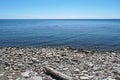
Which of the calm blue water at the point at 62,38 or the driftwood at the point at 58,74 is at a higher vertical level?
the driftwood at the point at 58,74

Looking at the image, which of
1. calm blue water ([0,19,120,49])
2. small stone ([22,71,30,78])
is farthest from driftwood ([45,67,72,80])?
calm blue water ([0,19,120,49])

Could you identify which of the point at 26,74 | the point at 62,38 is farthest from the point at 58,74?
the point at 62,38

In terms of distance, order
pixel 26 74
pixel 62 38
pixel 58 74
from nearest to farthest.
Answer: pixel 58 74 < pixel 26 74 < pixel 62 38

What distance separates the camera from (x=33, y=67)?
9414 mm

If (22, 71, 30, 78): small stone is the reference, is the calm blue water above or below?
below

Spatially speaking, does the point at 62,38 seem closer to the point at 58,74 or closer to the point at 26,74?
the point at 26,74

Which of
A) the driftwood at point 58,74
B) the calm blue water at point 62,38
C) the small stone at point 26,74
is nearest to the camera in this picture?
the driftwood at point 58,74

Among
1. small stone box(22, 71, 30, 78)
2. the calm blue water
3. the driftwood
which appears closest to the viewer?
the driftwood

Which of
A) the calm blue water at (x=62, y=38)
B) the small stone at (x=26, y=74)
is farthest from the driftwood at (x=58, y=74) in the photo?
the calm blue water at (x=62, y=38)

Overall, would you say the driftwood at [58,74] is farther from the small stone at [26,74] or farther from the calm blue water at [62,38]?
the calm blue water at [62,38]

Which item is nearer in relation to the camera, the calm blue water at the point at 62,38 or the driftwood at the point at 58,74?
the driftwood at the point at 58,74

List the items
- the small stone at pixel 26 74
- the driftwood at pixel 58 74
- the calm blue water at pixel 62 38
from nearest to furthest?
the driftwood at pixel 58 74
the small stone at pixel 26 74
the calm blue water at pixel 62 38

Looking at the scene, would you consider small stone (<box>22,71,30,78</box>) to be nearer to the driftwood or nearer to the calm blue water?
the driftwood

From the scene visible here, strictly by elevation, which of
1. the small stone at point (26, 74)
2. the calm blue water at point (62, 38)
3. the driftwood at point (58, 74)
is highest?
the driftwood at point (58, 74)
